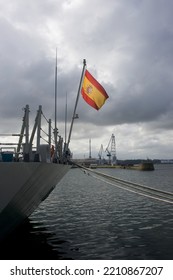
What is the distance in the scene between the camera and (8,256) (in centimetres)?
1181

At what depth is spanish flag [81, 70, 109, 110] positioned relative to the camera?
1428 cm

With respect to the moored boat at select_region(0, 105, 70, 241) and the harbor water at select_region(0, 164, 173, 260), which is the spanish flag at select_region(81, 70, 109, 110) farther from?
the harbor water at select_region(0, 164, 173, 260)

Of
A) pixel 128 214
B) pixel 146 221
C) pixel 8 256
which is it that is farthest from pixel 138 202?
pixel 8 256

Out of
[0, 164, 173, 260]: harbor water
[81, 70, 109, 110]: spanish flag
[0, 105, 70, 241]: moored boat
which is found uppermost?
[81, 70, 109, 110]: spanish flag

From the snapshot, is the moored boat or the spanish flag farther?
the spanish flag

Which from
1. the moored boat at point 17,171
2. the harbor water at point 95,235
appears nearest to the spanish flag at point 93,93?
the moored boat at point 17,171

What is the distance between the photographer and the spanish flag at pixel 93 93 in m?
14.3

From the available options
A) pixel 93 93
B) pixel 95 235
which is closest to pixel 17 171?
pixel 93 93

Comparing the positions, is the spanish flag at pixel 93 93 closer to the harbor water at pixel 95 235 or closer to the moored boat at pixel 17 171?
the moored boat at pixel 17 171

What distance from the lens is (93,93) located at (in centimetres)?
1430

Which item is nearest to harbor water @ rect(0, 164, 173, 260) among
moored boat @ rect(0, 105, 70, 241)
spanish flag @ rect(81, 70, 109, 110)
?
moored boat @ rect(0, 105, 70, 241)

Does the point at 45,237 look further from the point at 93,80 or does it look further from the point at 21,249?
the point at 93,80

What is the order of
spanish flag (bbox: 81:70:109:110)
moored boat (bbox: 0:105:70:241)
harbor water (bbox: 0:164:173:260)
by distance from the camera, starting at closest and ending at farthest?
moored boat (bbox: 0:105:70:241) < harbor water (bbox: 0:164:173:260) < spanish flag (bbox: 81:70:109:110)

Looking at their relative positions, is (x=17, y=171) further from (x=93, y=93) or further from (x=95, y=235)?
(x=95, y=235)
